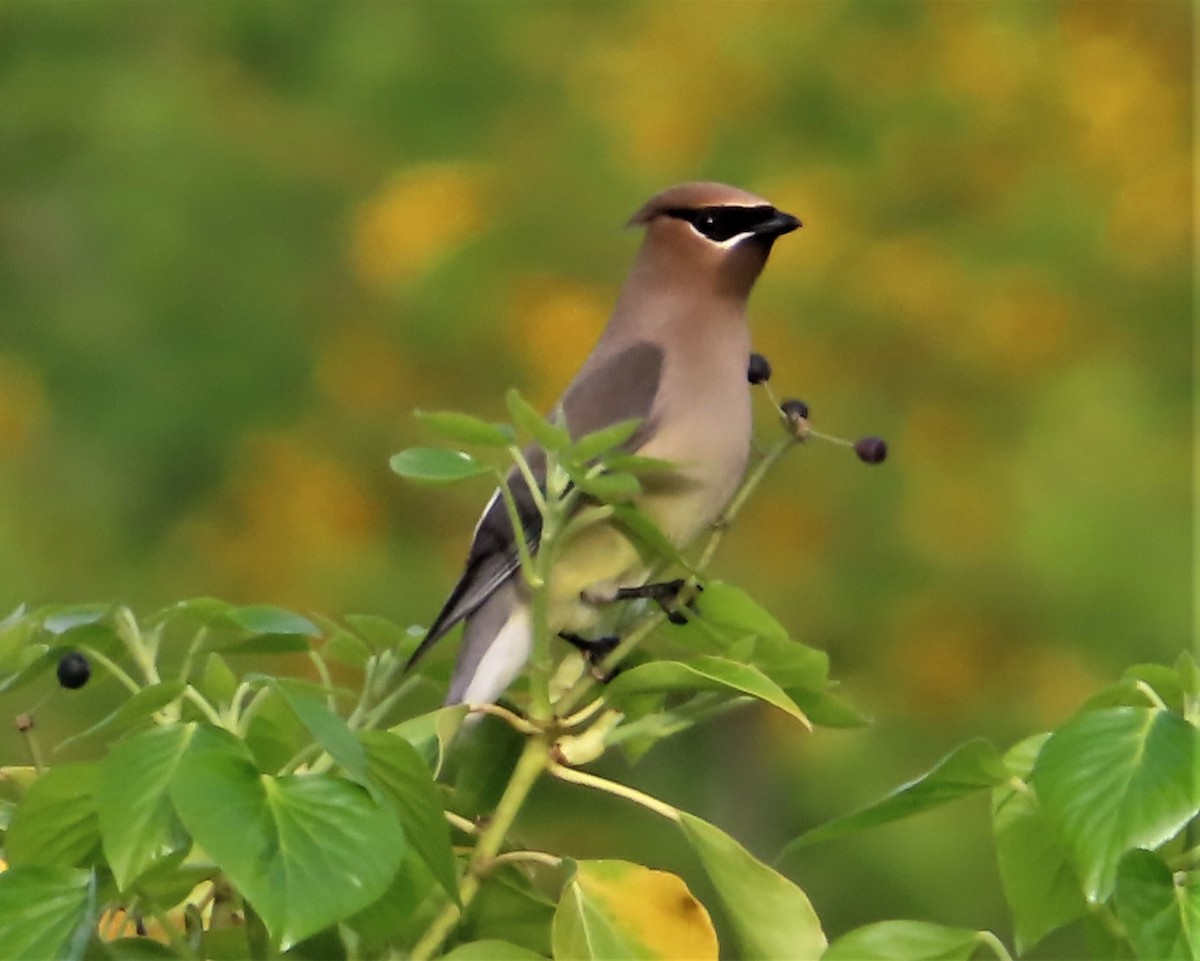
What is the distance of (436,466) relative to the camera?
129 centimetres

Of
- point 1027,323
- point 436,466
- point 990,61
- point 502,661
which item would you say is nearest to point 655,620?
point 436,466

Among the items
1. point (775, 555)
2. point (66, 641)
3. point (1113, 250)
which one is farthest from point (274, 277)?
point (66, 641)

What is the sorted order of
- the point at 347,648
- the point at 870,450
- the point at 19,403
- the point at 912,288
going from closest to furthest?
the point at 347,648, the point at 870,450, the point at 912,288, the point at 19,403

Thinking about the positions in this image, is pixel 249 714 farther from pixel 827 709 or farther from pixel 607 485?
pixel 827 709

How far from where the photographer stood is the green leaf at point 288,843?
1.08m

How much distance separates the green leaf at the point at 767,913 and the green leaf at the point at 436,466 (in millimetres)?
270

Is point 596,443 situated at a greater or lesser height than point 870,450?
greater

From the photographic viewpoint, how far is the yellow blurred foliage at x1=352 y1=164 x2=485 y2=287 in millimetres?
5480

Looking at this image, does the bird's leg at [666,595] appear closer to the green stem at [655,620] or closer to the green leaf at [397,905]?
the green stem at [655,620]

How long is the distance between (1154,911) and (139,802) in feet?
1.80

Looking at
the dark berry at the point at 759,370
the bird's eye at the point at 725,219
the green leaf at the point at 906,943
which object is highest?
the dark berry at the point at 759,370

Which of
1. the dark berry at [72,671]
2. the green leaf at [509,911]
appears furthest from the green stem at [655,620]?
the dark berry at [72,671]

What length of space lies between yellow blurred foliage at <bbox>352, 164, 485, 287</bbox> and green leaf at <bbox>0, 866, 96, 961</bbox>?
4.33 metres

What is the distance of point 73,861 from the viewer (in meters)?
1.20
